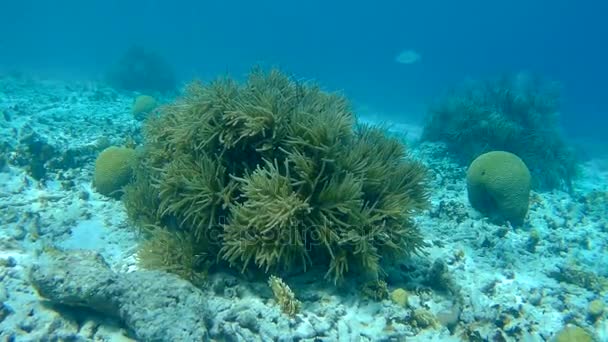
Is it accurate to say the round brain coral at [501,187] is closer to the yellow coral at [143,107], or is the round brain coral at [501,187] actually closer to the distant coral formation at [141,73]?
the yellow coral at [143,107]

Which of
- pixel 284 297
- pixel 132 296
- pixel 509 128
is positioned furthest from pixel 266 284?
pixel 509 128

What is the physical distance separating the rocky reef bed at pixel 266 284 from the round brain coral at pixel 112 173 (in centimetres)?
26

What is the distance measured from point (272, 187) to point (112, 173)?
4.67 metres

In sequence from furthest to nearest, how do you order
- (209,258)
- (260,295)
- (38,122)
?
(38,122)
(209,258)
(260,295)

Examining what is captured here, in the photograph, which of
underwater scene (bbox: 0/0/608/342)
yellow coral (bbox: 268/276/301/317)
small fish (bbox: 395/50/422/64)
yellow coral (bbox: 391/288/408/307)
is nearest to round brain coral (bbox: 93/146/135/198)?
underwater scene (bbox: 0/0/608/342)

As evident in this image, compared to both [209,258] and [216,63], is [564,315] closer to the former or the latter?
[209,258]

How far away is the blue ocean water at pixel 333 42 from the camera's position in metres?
48.4

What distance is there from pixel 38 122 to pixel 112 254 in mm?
8797

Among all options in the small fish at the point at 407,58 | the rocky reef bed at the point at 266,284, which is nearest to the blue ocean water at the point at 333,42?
the small fish at the point at 407,58

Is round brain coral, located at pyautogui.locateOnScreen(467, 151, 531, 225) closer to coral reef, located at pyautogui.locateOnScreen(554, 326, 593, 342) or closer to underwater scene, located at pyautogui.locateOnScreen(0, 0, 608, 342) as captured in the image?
underwater scene, located at pyautogui.locateOnScreen(0, 0, 608, 342)

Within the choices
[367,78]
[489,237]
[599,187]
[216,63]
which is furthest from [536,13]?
[489,237]

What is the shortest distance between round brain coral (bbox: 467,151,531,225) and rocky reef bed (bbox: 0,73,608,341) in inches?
13.8

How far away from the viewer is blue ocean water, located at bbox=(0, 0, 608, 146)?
159ft

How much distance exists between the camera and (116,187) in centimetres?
824
